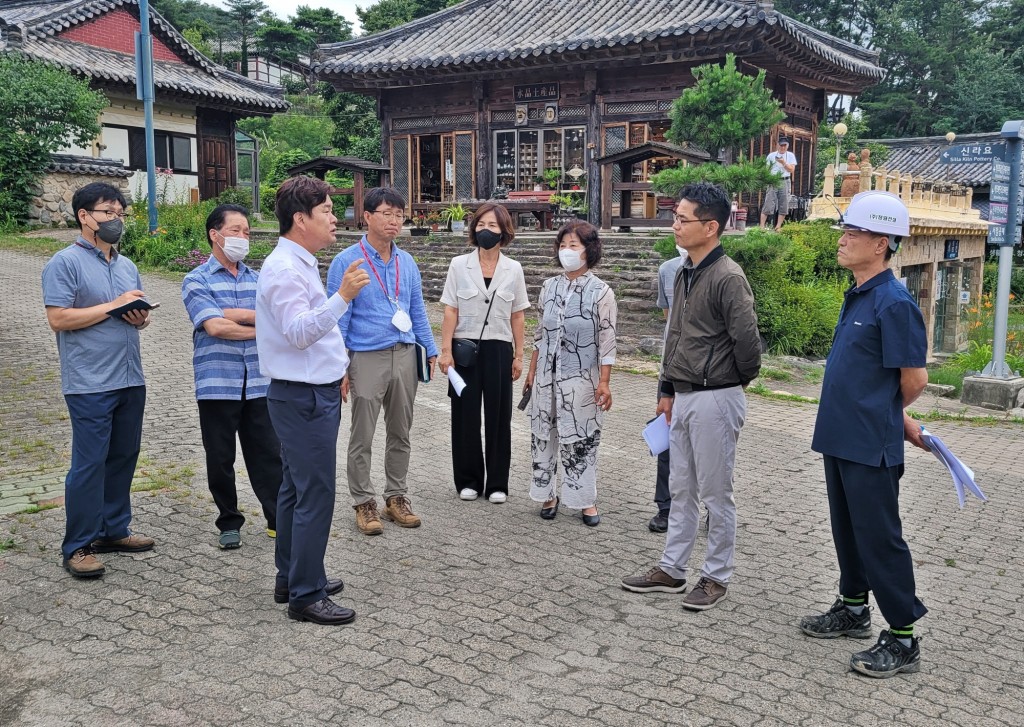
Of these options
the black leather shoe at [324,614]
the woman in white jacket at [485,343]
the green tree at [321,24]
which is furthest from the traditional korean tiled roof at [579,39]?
the green tree at [321,24]

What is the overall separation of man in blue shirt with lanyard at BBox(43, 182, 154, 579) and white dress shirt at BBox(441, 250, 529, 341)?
1.97m

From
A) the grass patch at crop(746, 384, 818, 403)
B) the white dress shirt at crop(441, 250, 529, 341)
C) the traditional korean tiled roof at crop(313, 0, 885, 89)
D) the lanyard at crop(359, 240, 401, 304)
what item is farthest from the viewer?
the traditional korean tiled roof at crop(313, 0, 885, 89)

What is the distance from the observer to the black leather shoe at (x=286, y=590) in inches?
167

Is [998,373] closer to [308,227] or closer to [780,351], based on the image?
[780,351]

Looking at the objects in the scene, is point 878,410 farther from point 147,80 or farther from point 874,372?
point 147,80

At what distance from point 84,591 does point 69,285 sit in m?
1.47

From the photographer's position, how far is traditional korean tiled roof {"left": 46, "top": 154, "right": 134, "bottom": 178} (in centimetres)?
1916

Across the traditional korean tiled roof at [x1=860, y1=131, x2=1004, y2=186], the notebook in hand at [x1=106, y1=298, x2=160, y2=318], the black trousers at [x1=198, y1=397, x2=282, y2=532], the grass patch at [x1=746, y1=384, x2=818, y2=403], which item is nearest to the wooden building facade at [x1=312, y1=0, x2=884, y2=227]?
the grass patch at [x1=746, y1=384, x2=818, y2=403]

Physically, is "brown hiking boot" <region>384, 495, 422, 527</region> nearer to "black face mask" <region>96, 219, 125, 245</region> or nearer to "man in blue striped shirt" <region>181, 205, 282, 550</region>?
"man in blue striped shirt" <region>181, 205, 282, 550</region>

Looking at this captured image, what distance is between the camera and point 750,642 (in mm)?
3988

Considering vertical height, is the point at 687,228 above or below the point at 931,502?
above

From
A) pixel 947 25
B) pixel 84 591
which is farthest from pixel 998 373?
pixel 947 25

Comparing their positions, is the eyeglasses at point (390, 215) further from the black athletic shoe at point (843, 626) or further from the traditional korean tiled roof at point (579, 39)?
the traditional korean tiled roof at point (579, 39)

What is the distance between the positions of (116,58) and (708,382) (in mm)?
23824
